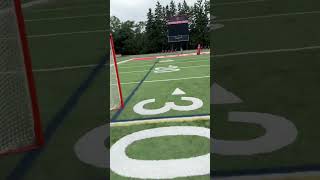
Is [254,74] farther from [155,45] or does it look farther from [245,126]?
[155,45]

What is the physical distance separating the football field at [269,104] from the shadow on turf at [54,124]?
2223mm

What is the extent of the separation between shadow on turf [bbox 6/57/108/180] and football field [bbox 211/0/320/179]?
2.22 m

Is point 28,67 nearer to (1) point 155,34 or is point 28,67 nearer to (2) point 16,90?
(2) point 16,90

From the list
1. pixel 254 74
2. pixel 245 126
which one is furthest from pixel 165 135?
pixel 254 74

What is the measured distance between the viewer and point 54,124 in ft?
19.0

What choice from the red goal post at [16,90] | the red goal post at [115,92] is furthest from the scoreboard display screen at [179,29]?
the red goal post at [16,90]

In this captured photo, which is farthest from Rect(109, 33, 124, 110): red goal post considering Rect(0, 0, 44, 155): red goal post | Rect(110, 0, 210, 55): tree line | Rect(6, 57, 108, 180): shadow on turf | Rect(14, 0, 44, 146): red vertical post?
Rect(110, 0, 210, 55): tree line

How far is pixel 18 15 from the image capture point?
497 cm

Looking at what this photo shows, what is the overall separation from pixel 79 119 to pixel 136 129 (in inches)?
38.6

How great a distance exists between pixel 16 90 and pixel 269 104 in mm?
4137

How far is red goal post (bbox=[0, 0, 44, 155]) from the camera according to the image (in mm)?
5078

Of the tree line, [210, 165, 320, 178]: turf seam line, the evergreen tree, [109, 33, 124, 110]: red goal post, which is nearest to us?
[210, 165, 320, 178]: turf seam line

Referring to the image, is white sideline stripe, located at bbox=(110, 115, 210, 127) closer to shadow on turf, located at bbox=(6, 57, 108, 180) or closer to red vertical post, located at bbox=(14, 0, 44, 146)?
shadow on turf, located at bbox=(6, 57, 108, 180)

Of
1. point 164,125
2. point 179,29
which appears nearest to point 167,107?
point 164,125
